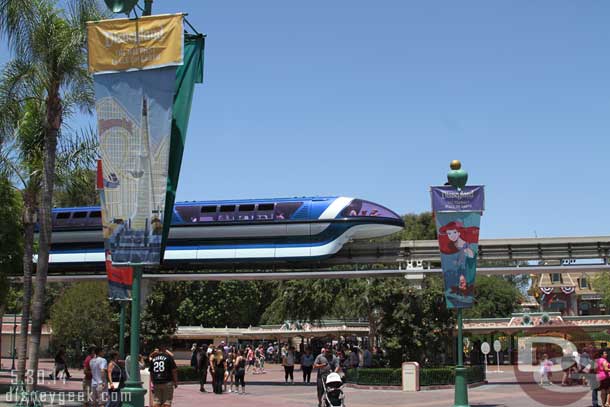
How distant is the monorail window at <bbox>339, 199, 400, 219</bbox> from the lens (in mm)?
34156

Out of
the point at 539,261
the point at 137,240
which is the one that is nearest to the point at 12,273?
the point at 137,240

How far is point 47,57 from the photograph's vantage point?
62.5 ft

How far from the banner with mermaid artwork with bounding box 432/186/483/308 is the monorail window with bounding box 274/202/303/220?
1589cm

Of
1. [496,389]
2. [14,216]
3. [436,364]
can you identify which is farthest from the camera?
[436,364]

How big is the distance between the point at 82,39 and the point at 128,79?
717 cm

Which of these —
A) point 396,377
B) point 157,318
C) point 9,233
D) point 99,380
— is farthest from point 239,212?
point 99,380

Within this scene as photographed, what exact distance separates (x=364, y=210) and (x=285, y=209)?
3692 mm

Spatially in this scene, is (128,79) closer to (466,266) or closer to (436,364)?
(466,266)

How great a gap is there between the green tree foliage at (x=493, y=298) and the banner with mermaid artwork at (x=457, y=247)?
154ft

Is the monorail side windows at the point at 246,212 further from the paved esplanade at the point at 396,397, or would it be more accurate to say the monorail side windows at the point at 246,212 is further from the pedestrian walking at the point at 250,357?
the pedestrian walking at the point at 250,357

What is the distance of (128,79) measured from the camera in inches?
502

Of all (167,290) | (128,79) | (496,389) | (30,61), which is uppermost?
(30,61)

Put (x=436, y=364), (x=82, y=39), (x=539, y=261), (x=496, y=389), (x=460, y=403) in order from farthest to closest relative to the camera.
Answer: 1. (x=539, y=261)
2. (x=436, y=364)
3. (x=496, y=389)
4. (x=82, y=39)
5. (x=460, y=403)

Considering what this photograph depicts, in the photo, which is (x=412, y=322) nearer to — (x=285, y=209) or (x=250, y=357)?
(x=285, y=209)
